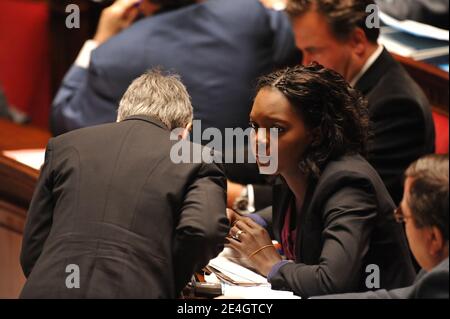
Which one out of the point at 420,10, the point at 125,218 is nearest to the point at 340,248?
the point at 125,218

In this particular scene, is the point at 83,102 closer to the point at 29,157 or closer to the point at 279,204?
the point at 29,157

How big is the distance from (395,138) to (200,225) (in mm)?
1120

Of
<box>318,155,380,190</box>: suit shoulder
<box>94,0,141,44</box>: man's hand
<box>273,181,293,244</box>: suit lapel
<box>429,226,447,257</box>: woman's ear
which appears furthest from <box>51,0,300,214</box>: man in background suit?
<box>429,226,447,257</box>: woman's ear

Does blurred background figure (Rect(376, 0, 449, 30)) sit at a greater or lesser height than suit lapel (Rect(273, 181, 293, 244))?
greater

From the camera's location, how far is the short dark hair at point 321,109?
2.22 meters

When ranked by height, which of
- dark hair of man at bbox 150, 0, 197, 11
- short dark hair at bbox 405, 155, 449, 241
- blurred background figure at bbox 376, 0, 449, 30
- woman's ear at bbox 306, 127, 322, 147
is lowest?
short dark hair at bbox 405, 155, 449, 241

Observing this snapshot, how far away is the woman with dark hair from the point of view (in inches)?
84.7

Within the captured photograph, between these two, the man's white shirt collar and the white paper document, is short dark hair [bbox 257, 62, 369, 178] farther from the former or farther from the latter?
the white paper document

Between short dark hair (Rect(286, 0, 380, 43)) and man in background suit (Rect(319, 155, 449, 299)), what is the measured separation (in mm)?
1096

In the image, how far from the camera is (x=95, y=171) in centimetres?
214

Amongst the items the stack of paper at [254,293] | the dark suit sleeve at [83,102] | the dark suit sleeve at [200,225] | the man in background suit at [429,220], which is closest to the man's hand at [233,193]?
the dark suit sleeve at [83,102]

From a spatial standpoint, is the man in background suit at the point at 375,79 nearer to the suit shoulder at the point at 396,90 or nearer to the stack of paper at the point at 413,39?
the suit shoulder at the point at 396,90

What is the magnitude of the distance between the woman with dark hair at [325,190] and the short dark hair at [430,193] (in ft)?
0.95

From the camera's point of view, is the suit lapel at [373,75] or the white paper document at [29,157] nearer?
the suit lapel at [373,75]
